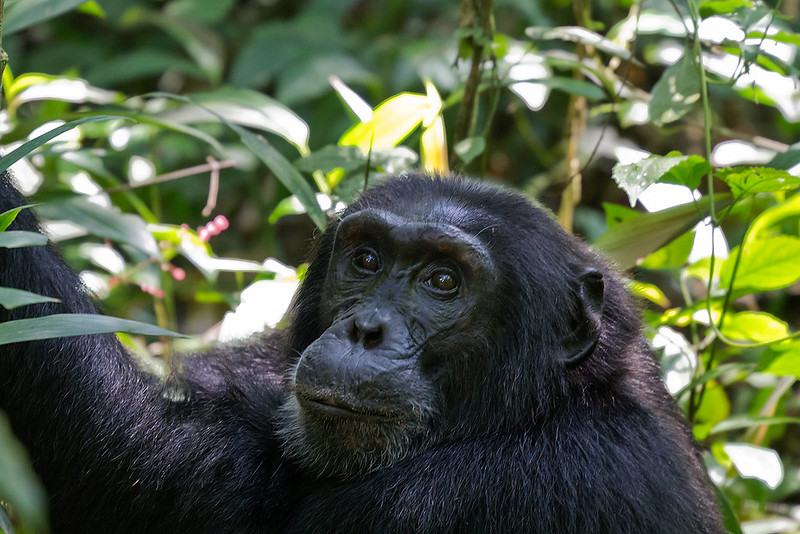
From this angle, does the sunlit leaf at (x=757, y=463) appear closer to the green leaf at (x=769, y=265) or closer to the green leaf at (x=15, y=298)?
the green leaf at (x=769, y=265)

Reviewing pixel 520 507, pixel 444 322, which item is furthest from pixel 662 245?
pixel 520 507

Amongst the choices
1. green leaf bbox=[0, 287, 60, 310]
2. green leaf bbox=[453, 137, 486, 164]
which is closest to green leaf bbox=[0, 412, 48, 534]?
green leaf bbox=[0, 287, 60, 310]

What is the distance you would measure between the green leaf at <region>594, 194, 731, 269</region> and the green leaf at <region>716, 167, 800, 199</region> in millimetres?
552

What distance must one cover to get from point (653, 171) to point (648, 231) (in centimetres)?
94

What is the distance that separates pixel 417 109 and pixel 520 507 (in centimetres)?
218

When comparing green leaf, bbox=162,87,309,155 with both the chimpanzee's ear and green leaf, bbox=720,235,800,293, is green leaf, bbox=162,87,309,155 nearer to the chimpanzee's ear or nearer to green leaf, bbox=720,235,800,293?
the chimpanzee's ear

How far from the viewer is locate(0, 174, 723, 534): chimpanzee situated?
314 centimetres

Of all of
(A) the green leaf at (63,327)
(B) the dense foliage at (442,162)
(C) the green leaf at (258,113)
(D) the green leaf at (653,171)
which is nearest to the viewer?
(A) the green leaf at (63,327)

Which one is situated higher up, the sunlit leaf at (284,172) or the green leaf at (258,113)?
the green leaf at (258,113)

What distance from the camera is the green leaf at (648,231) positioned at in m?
4.18

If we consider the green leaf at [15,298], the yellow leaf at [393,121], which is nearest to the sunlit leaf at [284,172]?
the yellow leaf at [393,121]

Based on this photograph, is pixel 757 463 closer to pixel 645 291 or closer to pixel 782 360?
pixel 782 360

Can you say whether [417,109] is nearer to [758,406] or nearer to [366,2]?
[758,406]

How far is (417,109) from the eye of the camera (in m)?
4.56
